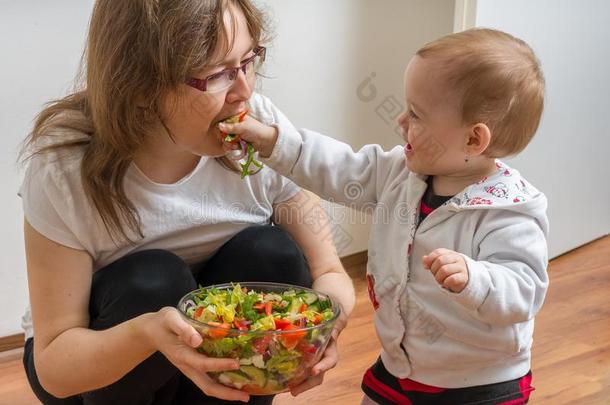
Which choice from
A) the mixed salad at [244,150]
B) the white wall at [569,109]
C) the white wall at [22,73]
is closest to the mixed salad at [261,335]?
the mixed salad at [244,150]

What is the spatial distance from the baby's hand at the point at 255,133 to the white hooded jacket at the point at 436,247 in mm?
15

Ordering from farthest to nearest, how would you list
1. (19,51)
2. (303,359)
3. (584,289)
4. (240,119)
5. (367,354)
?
1. (584,289)
2. (367,354)
3. (19,51)
4. (240,119)
5. (303,359)

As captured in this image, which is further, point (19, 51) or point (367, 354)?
point (367, 354)

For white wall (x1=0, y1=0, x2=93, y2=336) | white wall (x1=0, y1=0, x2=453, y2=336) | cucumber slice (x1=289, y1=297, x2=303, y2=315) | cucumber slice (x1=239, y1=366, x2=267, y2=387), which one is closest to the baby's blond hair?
cucumber slice (x1=289, y1=297, x2=303, y2=315)

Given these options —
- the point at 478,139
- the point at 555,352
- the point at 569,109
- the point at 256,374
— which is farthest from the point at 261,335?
the point at 569,109

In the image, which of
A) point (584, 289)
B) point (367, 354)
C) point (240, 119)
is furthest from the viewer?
point (584, 289)

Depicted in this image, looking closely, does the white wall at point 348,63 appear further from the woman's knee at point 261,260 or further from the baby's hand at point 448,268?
the baby's hand at point 448,268

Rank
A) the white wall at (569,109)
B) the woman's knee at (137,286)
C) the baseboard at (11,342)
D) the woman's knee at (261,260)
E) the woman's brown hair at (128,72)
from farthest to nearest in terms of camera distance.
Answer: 1. the white wall at (569,109)
2. the baseboard at (11,342)
3. the woman's knee at (261,260)
4. the woman's knee at (137,286)
5. the woman's brown hair at (128,72)

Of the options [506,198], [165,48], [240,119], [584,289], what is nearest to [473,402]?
[506,198]

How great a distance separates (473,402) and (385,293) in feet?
0.70

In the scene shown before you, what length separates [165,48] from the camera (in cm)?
123

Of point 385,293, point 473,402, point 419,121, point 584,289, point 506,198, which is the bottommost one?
point 584,289

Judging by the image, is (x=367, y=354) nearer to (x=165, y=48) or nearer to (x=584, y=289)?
(x=584, y=289)

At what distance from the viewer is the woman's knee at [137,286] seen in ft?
4.42
